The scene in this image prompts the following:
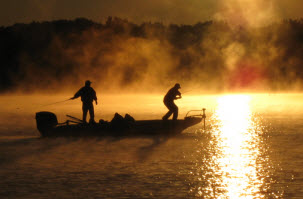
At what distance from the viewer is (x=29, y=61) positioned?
84.8m

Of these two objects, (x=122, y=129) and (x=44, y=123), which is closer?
(x=44, y=123)

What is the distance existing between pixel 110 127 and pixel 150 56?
70150mm

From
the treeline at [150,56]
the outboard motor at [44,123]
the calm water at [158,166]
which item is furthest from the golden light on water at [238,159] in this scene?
the treeline at [150,56]

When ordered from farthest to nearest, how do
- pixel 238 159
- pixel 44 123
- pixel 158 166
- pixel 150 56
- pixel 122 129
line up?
pixel 150 56, pixel 122 129, pixel 44 123, pixel 238 159, pixel 158 166

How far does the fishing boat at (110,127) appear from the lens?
17.7 m

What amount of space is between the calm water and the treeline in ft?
171

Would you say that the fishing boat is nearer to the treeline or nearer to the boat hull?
the boat hull

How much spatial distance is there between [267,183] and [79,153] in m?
5.49

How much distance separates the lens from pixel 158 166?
1198cm

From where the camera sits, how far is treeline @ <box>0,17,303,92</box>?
75125mm

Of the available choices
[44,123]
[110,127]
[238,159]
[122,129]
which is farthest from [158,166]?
[44,123]

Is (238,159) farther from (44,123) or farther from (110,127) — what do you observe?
(44,123)

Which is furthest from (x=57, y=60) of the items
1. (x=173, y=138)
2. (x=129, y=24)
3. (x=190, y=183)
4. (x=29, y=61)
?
(x=190, y=183)

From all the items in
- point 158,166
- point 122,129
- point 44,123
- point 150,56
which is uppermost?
point 150,56
